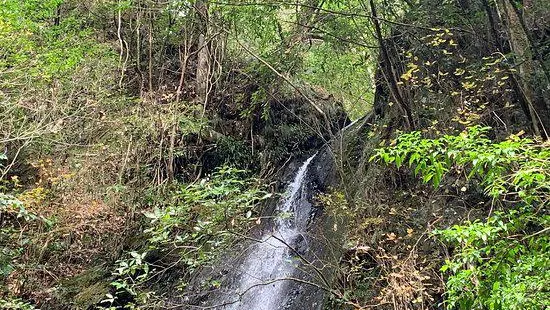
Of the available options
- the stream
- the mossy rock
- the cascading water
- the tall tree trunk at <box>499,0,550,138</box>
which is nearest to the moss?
the mossy rock

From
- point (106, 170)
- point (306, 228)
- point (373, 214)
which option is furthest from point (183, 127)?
point (373, 214)

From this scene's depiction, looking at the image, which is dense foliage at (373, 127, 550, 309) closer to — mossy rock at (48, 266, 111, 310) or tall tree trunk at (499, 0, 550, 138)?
tall tree trunk at (499, 0, 550, 138)

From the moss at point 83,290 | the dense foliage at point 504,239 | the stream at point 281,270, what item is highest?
the dense foliage at point 504,239

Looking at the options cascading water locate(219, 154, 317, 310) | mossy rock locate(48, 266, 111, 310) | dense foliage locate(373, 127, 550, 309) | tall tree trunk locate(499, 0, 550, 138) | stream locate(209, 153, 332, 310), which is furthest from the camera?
cascading water locate(219, 154, 317, 310)

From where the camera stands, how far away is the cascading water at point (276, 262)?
25.0ft

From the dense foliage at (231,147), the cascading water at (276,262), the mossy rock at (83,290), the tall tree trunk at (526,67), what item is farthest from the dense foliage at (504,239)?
the mossy rock at (83,290)

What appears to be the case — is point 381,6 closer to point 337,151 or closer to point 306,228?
point 337,151

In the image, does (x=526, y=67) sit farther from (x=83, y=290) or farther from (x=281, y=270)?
(x=83, y=290)

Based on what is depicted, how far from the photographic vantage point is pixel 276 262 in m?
8.54

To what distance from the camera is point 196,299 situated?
7.60 meters

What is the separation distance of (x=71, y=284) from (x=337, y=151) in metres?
5.44

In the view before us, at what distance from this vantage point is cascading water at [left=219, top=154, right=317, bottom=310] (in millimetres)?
7613

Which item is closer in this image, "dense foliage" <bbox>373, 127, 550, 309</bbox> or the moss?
"dense foliage" <bbox>373, 127, 550, 309</bbox>

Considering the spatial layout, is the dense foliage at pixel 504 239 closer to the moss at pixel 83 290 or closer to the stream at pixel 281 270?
the stream at pixel 281 270
